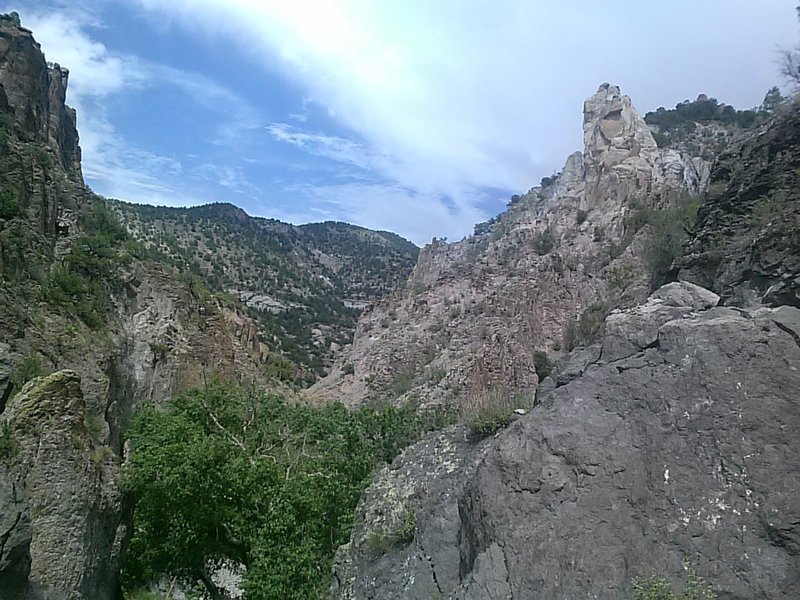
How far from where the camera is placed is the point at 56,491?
8828 mm

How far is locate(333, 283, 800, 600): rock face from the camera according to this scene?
4.91 metres

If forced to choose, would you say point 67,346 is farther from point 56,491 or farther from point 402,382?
point 402,382

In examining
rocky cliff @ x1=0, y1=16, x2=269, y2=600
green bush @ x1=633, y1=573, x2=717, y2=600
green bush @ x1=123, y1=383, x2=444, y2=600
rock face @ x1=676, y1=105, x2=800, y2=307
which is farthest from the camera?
green bush @ x1=123, y1=383, x2=444, y2=600

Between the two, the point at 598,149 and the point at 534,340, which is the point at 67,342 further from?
the point at 598,149

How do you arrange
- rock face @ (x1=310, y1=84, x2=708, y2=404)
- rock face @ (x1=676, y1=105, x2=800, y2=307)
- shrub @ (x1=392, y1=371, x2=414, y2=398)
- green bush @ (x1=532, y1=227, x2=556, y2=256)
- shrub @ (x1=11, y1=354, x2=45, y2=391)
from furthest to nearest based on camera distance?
green bush @ (x1=532, y1=227, x2=556, y2=256), shrub @ (x1=392, y1=371, x2=414, y2=398), rock face @ (x1=310, y1=84, x2=708, y2=404), shrub @ (x1=11, y1=354, x2=45, y2=391), rock face @ (x1=676, y1=105, x2=800, y2=307)

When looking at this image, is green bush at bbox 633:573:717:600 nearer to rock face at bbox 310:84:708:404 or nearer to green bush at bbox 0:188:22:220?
rock face at bbox 310:84:708:404

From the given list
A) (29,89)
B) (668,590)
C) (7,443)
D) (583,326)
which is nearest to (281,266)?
(29,89)

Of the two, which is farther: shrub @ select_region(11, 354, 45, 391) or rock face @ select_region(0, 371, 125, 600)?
shrub @ select_region(11, 354, 45, 391)

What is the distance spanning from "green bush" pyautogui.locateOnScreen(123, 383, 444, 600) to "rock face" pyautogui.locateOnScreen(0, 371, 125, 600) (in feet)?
6.77

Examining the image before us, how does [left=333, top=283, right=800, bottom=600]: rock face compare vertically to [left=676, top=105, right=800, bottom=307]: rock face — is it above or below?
below

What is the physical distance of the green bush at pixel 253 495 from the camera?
11.0 meters


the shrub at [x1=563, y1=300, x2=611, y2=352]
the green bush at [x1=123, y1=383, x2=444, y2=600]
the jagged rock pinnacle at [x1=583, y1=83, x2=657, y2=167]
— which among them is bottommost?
the green bush at [x1=123, y1=383, x2=444, y2=600]

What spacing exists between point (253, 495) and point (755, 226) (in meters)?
10.3

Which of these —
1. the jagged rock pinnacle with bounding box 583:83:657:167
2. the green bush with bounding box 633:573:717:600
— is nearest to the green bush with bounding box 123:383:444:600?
the green bush with bounding box 633:573:717:600
